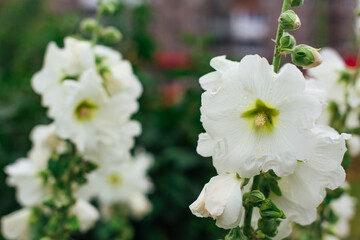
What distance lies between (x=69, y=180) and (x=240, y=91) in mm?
524

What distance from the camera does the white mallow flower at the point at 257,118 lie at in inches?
23.7

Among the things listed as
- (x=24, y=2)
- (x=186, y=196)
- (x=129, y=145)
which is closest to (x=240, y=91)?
(x=129, y=145)

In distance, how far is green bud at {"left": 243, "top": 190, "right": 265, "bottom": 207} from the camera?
61cm

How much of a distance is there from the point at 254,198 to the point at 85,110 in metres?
0.51

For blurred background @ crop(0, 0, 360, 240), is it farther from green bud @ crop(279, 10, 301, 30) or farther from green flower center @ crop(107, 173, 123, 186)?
green bud @ crop(279, 10, 301, 30)

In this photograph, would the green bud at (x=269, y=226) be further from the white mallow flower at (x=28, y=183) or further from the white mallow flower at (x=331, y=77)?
the white mallow flower at (x=28, y=183)

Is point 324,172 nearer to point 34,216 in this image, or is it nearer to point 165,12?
point 34,216

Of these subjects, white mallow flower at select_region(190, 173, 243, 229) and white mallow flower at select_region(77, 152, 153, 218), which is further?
white mallow flower at select_region(77, 152, 153, 218)

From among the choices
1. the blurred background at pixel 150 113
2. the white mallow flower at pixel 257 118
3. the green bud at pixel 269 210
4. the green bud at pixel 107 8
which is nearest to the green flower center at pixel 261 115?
the white mallow flower at pixel 257 118

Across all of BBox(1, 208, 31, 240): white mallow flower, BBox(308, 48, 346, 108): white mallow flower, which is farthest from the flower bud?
BBox(1, 208, 31, 240): white mallow flower

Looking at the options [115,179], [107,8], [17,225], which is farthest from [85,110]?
[115,179]

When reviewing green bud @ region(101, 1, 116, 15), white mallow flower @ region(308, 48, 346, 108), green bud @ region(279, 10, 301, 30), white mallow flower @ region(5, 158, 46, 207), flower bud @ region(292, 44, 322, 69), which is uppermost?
green bud @ region(279, 10, 301, 30)

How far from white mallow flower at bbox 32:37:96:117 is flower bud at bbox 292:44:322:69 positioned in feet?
1.47

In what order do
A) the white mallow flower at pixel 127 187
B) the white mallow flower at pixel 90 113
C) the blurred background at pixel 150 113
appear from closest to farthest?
the white mallow flower at pixel 90 113
the white mallow flower at pixel 127 187
the blurred background at pixel 150 113
